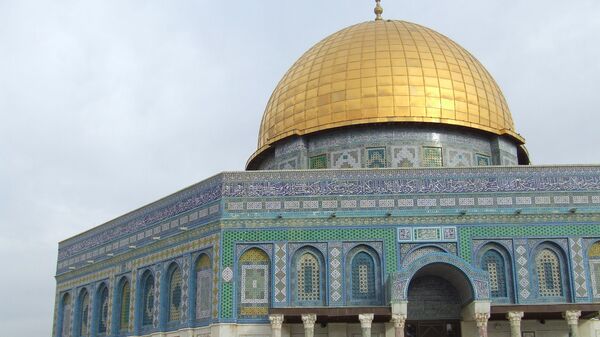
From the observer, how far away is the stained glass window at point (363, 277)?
59.4ft

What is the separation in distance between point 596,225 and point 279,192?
778 centimetres

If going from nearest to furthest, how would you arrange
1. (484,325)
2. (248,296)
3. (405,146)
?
(484,325) < (248,296) < (405,146)

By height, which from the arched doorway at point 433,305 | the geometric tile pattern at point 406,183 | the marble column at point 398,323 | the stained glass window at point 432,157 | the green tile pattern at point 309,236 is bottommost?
the marble column at point 398,323

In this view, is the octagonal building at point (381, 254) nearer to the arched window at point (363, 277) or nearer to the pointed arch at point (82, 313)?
the arched window at point (363, 277)

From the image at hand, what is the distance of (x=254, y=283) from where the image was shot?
1820cm

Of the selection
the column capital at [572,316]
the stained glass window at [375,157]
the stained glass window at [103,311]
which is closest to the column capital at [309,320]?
the column capital at [572,316]

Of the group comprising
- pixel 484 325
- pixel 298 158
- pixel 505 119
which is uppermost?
pixel 505 119

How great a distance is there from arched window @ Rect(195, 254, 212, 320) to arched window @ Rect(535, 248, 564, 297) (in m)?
8.01

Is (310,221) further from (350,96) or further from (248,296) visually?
(350,96)

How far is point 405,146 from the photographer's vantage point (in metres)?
21.8


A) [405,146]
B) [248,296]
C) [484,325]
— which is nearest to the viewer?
[484,325]

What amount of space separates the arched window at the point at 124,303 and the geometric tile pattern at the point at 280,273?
5.58 metres

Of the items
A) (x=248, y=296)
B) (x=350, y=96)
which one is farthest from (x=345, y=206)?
(x=350, y=96)

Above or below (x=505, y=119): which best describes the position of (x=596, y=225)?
below
